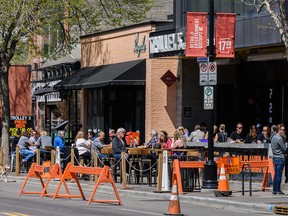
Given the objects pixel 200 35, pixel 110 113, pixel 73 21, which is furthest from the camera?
pixel 110 113

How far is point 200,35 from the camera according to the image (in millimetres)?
27734

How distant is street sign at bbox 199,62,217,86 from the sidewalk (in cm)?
294

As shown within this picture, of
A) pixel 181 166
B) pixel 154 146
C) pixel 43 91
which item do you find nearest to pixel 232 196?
pixel 181 166

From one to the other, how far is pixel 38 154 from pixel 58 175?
7531 mm

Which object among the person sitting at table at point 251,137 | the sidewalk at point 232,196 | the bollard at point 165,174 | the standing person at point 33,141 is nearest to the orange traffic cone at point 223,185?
the sidewalk at point 232,196

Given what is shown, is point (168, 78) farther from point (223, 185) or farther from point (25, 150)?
point (223, 185)

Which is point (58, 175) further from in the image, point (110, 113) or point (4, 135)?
point (110, 113)

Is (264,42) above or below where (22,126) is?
above

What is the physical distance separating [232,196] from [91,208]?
438 cm

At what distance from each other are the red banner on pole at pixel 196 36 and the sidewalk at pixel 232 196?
13.3 ft

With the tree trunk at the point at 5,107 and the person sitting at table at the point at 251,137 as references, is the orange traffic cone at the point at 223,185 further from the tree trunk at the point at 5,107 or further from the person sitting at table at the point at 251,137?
the tree trunk at the point at 5,107

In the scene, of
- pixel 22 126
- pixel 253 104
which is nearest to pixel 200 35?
pixel 253 104

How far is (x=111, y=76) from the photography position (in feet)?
124

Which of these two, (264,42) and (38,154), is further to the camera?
(38,154)
